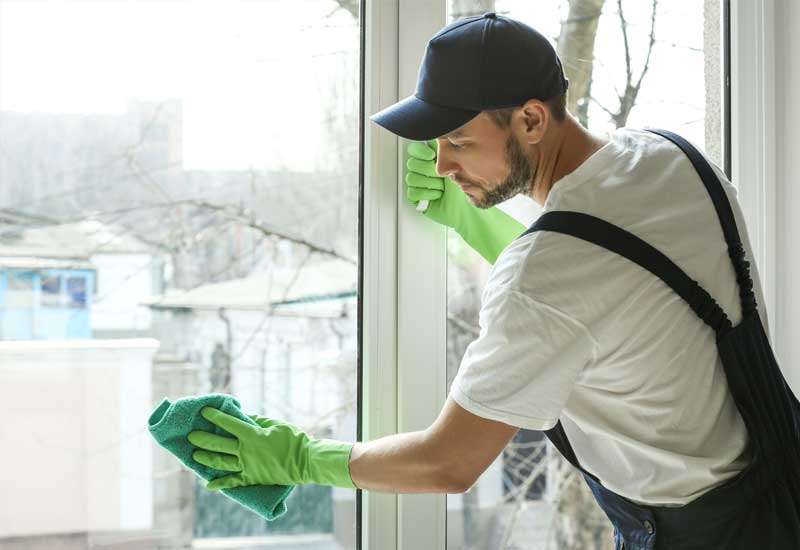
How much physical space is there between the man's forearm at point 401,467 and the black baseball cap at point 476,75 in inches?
17.2

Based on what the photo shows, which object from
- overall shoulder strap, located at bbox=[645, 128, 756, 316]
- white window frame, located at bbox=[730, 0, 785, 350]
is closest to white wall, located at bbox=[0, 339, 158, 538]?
overall shoulder strap, located at bbox=[645, 128, 756, 316]

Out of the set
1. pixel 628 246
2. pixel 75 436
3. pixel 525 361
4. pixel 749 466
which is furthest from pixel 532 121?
pixel 75 436

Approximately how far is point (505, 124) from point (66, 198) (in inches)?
27.1

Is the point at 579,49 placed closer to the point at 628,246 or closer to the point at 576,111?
the point at 576,111

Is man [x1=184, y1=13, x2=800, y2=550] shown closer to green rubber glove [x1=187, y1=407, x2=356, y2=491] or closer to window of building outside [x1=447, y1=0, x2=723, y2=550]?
green rubber glove [x1=187, y1=407, x2=356, y2=491]

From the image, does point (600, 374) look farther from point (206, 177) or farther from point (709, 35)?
point (709, 35)

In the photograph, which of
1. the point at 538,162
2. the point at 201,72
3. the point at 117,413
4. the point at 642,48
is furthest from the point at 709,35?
the point at 117,413

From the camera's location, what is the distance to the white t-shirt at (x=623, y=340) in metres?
1.10

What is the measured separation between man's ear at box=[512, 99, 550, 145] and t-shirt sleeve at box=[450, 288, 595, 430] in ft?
0.87

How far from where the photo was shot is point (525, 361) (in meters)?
1.09

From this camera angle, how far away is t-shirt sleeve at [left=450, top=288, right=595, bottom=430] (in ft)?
3.59

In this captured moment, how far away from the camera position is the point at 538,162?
127 centimetres

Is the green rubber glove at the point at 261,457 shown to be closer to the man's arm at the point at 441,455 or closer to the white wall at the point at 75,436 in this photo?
the man's arm at the point at 441,455

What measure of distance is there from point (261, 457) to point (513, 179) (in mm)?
555
